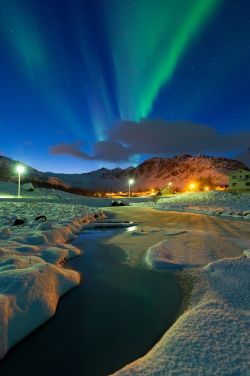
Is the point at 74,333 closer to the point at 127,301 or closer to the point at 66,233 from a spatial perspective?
the point at 127,301

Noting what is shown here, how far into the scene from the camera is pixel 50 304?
438cm

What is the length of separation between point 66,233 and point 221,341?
8.69 metres

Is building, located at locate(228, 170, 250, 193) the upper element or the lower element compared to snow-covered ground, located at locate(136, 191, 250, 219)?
upper

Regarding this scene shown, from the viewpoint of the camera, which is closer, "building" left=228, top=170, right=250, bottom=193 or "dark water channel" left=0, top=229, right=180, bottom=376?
"dark water channel" left=0, top=229, right=180, bottom=376

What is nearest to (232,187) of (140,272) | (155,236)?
(155,236)

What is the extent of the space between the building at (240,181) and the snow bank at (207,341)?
67.5 meters

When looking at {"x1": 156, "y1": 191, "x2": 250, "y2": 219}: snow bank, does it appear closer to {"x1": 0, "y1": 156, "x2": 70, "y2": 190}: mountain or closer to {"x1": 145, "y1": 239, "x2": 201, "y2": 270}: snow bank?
{"x1": 145, "y1": 239, "x2": 201, "y2": 270}: snow bank

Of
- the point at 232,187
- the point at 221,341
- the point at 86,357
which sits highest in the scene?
the point at 232,187

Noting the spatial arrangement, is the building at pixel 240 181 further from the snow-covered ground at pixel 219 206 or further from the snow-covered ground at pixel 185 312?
the snow-covered ground at pixel 185 312

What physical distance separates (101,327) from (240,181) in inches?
2855

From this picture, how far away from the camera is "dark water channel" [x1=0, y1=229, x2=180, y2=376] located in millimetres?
3117

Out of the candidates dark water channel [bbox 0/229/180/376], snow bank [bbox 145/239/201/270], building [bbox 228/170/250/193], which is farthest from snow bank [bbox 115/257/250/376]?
building [bbox 228/170/250/193]

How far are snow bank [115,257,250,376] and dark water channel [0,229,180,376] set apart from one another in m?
0.34

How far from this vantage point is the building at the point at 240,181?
2645 inches
